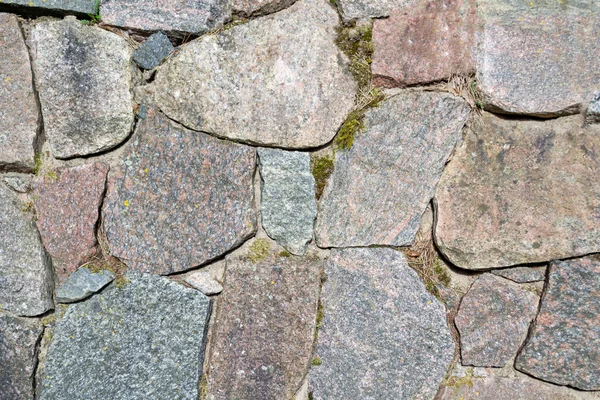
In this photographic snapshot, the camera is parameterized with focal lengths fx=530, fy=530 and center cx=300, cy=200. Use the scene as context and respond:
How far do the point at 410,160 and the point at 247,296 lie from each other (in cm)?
64

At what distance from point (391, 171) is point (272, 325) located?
0.58m

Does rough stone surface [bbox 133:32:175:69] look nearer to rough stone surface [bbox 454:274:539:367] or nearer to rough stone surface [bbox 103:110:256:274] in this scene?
rough stone surface [bbox 103:110:256:274]

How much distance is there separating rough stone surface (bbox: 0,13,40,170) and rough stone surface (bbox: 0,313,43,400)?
508 mm

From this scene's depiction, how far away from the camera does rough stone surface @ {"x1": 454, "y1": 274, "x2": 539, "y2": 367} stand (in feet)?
5.04

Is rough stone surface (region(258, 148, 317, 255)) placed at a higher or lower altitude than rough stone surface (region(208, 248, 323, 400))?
higher

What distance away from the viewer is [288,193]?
1573mm

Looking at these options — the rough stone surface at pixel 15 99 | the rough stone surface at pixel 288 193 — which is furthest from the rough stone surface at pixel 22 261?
the rough stone surface at pixel 288 193

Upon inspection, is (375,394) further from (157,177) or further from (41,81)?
(41,81)

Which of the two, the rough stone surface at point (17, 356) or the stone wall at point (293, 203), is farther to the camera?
the rough stone surface at point (17, 356)

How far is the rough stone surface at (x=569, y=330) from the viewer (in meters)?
1.48

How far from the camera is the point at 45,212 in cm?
161

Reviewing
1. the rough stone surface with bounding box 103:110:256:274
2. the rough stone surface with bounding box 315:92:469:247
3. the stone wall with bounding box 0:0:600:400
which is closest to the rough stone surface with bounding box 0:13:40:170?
the stone wall with bounding box 0:0:600:400

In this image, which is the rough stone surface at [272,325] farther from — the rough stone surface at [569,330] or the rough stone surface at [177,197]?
the rough stone surface at [569,330]

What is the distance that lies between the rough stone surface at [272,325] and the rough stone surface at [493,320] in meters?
0.45
